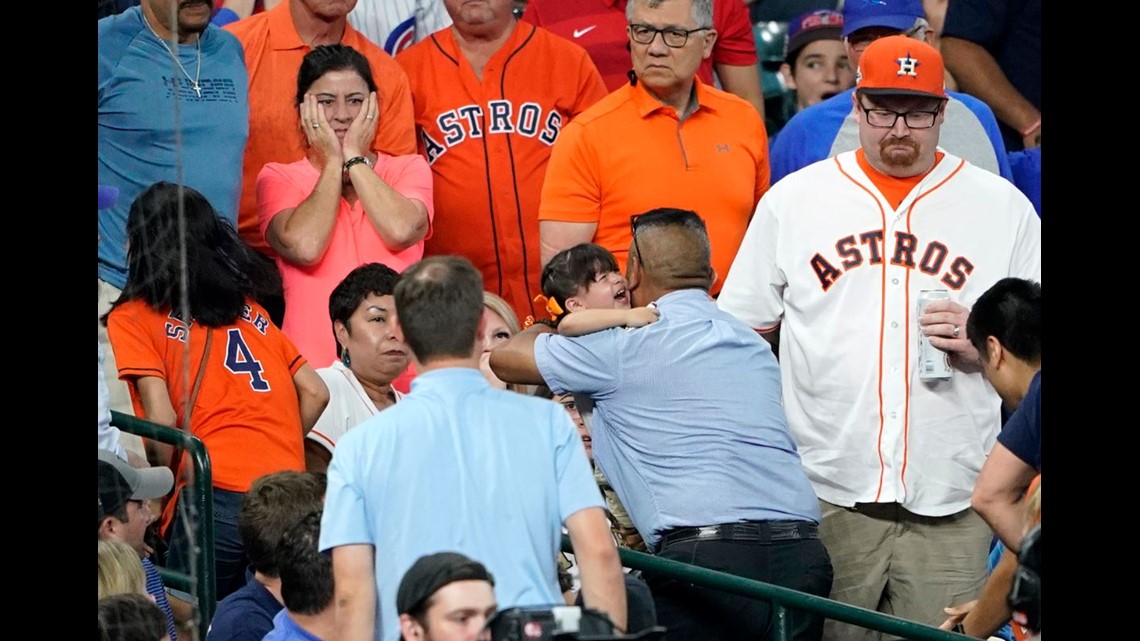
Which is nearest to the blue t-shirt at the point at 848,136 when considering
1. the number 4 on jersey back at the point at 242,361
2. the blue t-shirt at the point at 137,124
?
the number 4 on jersey back at the point at 242,361

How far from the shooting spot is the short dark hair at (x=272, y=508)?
373cm

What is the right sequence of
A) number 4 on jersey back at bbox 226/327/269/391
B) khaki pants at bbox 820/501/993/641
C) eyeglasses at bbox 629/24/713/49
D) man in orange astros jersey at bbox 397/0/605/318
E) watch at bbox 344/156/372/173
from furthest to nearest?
man in orange astros jersey at bbox 397/0/605/318 → eyeglasses at bbox 629/24/713/49 → watch at bbox 344/156/372/173 → khaki pants at bbox 820/501/993/641 → number 4 on jersey back at bbox 226/327/269/391

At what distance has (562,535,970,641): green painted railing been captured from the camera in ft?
12.6

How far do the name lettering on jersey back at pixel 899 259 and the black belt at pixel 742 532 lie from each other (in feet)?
2.70

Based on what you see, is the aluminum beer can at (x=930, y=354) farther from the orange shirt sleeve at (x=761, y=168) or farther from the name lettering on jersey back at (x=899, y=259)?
the orange shirt sleeve at (x=761, y=168)

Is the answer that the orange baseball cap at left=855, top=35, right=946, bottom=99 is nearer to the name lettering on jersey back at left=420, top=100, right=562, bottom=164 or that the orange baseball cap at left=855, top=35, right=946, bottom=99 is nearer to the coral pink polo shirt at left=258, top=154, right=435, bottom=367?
the name lettering on jersey back at left=420, top=100, right=562, bottom=164

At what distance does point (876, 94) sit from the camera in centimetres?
486

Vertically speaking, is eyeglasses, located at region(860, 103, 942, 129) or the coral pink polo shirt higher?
eyeglasses, located at region(860, 103, 942, 129)

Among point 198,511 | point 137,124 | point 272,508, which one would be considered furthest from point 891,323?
point 137,124

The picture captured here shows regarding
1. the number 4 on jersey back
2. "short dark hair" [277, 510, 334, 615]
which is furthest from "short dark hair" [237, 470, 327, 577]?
the number 4 on jersey back

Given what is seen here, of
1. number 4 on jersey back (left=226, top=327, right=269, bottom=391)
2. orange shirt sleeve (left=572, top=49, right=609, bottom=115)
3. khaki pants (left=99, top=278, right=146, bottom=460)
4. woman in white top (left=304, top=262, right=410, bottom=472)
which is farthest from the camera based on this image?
orange shirt sleeve (left=572, top=49, right=609, bottom=115)

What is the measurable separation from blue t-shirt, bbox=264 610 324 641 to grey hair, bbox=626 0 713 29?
256cm

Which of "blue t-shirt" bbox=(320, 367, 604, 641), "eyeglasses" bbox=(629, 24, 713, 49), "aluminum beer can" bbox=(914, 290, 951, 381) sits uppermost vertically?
"eyeglasses" bbox=(629, 24, 713, 49)
